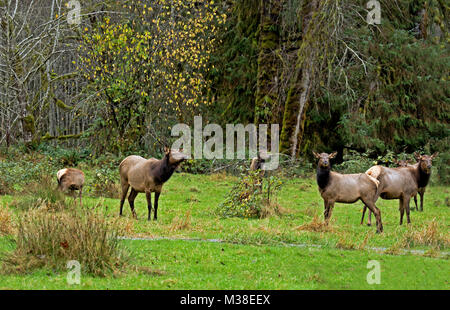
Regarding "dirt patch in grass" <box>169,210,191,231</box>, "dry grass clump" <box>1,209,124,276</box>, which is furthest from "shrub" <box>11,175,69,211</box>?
"dry grass clump" <box>1,209,124,276</box>

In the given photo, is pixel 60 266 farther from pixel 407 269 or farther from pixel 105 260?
pixel 407 269

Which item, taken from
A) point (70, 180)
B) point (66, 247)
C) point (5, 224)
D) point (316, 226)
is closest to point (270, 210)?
point (316, 226)

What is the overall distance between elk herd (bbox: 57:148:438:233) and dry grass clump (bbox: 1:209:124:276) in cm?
541

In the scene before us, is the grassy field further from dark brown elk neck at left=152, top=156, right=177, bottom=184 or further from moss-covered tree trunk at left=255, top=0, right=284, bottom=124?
moss-covered tree trunk at left=255, top=0, right=284, bottom=124

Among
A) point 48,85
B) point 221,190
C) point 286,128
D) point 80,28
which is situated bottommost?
point 221,190

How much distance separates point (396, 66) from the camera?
29703 mm

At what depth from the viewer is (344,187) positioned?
1523 cm

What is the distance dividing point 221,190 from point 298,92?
231 inches

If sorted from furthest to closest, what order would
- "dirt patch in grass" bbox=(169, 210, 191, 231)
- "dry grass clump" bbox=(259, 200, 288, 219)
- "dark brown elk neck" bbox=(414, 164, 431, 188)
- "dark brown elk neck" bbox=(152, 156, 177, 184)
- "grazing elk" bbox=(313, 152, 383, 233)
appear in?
"dark brown elk neck" bbox=(414, 164, 431, 188) < "dry grass clump" bbox=(259, 200, 288, 219) < "dark brown elk neck" bbox=(152, 156, 177, 184) < "grazing elk" bbox=(313, 152, 383, 233) < "dirt patch in grass" bbox=(169, 210, 191, 231)

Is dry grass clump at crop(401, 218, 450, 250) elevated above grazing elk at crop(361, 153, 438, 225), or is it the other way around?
grazing elk at crop(361, 153, 438, 225)

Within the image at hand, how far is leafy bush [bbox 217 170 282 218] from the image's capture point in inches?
679

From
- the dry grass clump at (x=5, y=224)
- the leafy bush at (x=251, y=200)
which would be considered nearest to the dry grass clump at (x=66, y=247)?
the dry grass clump at (x=5, y=224)

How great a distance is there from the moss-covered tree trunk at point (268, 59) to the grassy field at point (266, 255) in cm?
989

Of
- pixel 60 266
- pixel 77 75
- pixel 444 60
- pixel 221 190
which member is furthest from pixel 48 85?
pixel 60 266
